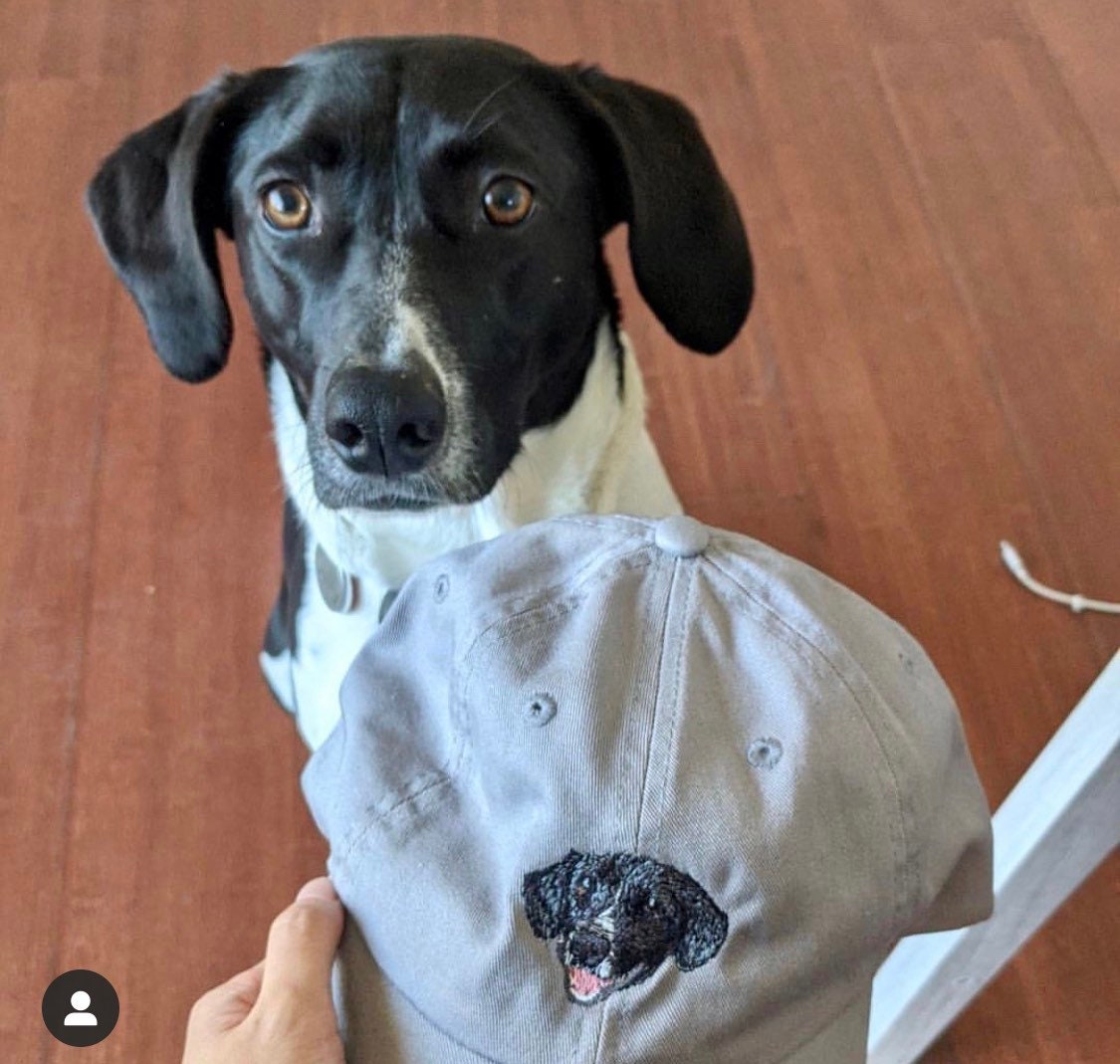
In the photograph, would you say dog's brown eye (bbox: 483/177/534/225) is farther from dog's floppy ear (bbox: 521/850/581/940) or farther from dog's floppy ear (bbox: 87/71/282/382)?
dog's floppy ear (bbox: 521/850/581/940)

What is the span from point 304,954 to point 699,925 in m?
0.24

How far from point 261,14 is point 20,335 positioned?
71 cm

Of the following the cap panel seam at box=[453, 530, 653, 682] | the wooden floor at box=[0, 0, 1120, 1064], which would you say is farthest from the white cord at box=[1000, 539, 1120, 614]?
the cap panel seam at box=[453, 530, 653, 682]

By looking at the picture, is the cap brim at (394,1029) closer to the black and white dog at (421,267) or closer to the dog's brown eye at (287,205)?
the black and white dog at (421,267)

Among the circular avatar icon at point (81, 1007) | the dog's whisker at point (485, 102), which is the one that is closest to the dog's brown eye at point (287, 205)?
the dog's whisker at point (485, 102)

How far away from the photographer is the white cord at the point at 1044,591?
1.50 metres

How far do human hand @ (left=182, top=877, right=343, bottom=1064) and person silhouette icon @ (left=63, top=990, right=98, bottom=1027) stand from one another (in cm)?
59

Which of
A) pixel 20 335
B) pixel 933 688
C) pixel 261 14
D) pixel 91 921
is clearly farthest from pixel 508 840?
pixel 261 14

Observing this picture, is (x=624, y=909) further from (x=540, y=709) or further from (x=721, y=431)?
(x=721, y=431)

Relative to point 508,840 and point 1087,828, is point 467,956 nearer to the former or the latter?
point 508,840

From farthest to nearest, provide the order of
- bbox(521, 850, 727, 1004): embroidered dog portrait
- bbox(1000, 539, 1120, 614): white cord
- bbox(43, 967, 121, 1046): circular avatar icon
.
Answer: bbox(1000, 539, 1120, 614): white cord → bbox(43, 967, 121, 1046): circular avatar icon → bbox(521, 850, 727, 1004): embroidered dog portrait

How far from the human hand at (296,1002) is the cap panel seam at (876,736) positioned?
0.32 meters

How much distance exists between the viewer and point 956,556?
155 cm

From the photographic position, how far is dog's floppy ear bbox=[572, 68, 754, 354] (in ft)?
3.33
